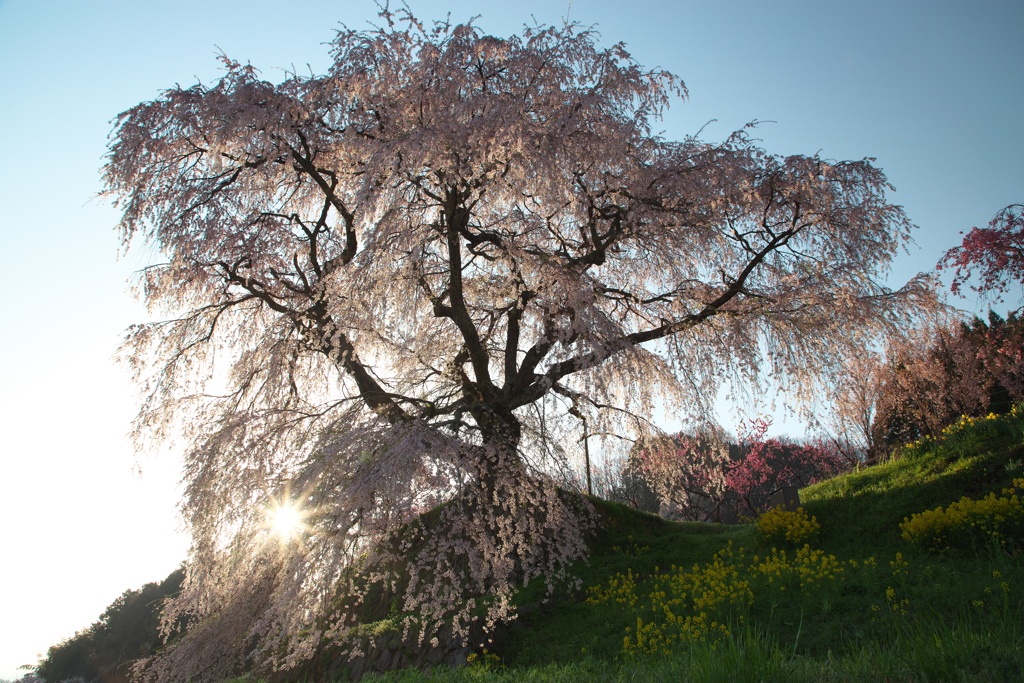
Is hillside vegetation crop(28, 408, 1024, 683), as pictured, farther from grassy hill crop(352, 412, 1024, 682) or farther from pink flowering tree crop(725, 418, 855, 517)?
pink flowering tree crop(725, 418, 855, 517)

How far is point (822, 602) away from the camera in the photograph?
5.61m

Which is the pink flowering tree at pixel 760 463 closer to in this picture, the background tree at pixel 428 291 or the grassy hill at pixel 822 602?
the grassy hill at pixel 822 602

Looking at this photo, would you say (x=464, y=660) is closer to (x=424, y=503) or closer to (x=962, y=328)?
(x=424, y=503)

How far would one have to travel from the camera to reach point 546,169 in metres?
5.96

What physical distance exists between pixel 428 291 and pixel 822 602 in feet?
19.0

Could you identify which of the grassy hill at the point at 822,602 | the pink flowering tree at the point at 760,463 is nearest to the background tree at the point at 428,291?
the grassy hill at the point at 822,602

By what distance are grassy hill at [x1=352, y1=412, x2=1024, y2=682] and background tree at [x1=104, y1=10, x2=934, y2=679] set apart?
122cm

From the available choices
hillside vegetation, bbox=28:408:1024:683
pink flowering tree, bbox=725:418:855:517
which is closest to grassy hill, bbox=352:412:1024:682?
hillside vegetation, bbox=28:408:1024:683

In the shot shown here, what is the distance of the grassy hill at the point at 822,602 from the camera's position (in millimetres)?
2867

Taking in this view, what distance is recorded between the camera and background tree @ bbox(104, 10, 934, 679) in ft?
17.5

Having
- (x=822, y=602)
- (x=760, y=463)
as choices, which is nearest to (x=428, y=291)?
(x=822, y=602)

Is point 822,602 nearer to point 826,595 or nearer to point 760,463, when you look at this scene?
point 826,595

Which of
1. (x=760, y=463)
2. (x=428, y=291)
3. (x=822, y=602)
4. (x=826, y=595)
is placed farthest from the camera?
(x=760, y=463)

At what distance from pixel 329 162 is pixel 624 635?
23.7 ft
